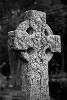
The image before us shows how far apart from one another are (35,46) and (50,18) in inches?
205

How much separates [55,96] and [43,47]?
513cm

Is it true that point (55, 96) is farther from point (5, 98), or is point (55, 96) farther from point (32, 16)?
point (32, 16)

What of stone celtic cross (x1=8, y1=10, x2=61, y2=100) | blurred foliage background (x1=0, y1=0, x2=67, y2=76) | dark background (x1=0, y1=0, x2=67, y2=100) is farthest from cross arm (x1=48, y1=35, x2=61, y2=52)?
blurred foliage background (x1=0, y1=0, x2=67, y2=76)

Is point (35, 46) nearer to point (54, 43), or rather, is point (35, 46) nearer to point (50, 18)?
point (54, 43)

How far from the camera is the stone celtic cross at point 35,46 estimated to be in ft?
18.8

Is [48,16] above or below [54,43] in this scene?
above

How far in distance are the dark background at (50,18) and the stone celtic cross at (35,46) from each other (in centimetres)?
439

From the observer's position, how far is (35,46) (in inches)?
236

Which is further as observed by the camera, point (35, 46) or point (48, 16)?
point (48, 16)

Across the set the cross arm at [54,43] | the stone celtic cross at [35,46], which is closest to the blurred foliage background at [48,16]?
the cross arm at [54,43]

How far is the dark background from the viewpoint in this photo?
1098 centimetres

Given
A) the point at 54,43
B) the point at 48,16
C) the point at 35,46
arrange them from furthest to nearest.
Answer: the point at 48,16, the point at 54,43, the point at 35,46

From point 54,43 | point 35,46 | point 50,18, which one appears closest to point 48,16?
point 50,18

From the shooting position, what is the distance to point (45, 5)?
1122 cm
